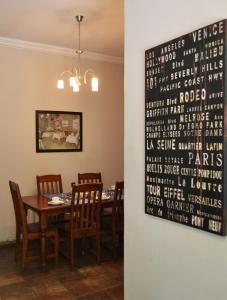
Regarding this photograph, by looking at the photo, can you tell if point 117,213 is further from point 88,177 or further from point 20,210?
point 20,210

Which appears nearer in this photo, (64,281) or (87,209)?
(64,281)

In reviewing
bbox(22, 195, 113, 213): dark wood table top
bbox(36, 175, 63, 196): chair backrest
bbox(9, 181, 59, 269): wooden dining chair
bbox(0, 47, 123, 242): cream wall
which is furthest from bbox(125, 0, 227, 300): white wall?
bbox(0, 47, 123, 242): cream wall

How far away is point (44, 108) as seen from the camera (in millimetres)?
4777

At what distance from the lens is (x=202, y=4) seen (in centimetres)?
173

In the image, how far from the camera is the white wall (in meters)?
1.71

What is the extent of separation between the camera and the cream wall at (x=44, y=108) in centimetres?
450

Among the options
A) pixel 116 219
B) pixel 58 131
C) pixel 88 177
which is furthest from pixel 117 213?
pixel 58 131

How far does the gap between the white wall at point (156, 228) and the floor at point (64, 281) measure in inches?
37.4

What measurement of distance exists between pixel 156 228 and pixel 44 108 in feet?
10.5

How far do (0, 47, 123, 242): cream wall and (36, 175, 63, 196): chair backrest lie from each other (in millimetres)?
163

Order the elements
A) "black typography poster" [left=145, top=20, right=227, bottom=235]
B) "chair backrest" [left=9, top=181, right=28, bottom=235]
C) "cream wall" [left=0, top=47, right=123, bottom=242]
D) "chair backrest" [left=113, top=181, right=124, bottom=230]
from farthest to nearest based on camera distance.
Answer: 1. "cream wall" [left=0, top=47, right=123, bottom=242]
2. "chair backrest" [left=113, top=181, right=124, bottom=230]
3. "chair backrest" [left=9, top=181, right=28, bottom=235]
4. "black typography poster" [left=145, top=20, right=227, bottom=235]

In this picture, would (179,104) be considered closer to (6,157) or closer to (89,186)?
(89,186)

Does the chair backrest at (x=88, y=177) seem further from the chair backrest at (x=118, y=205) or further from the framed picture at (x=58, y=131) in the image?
the chair backrest at (x=118, y=205)

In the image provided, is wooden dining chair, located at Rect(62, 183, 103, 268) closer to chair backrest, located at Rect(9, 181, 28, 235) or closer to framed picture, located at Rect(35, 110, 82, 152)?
chair backrest, located at Rect(9, 181, 28, 235)
